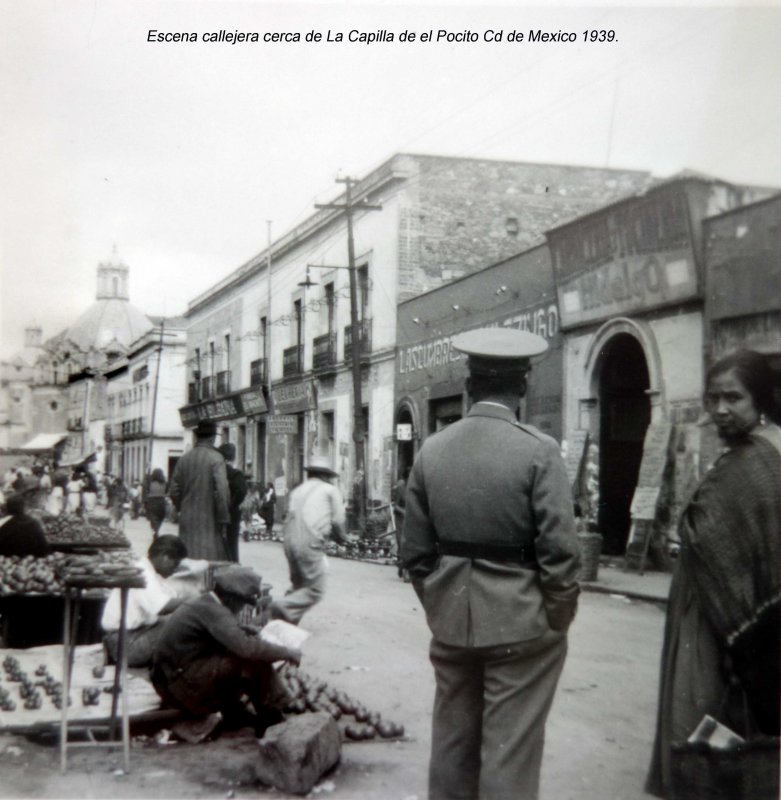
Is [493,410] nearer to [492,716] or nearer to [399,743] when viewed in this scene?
[492,716]

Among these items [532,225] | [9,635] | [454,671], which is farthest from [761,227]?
[532,225]

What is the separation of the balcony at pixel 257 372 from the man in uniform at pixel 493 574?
18.4 ft

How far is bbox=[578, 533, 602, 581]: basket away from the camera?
9.01 metres

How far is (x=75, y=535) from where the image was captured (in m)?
7.38

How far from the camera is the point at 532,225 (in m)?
11.7

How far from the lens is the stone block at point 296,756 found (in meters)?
3.62

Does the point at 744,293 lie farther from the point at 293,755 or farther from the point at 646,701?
the point at 293,755

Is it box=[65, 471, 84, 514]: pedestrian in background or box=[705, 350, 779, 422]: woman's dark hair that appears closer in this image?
box=[705, 350, 779, 422]: woman's dark hair

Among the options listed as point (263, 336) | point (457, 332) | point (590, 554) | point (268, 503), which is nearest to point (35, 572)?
point (263, 336)

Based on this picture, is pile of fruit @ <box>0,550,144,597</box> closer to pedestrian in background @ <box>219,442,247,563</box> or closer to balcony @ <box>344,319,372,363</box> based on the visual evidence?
pedestrian in background @ <box>219,442,247,563</box>

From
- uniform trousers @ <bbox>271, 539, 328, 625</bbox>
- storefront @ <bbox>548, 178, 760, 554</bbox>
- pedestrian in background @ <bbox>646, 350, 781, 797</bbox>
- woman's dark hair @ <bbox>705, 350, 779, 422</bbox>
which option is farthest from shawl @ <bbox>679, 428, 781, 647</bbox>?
storefront @ <bbox>548, 178, 760, 554</bbox>

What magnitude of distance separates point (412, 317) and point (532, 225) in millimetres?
1989

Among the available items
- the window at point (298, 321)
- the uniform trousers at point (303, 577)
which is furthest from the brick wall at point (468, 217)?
the uniform trousers at point (303, 577)

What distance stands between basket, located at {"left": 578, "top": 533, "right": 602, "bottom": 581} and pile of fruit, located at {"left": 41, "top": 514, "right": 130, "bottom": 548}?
3827 mm
